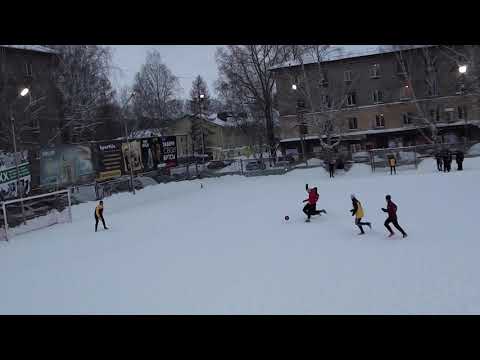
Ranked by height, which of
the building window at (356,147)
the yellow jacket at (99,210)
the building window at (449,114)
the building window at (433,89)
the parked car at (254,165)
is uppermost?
the building window at (433,89)

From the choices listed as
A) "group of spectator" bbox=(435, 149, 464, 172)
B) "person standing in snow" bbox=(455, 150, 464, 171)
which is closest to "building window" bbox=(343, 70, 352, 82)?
"group of spectator" bbox=(435, 149, 464, 172)

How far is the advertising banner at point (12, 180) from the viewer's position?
76.1 feet

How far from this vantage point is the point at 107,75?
38.1 m

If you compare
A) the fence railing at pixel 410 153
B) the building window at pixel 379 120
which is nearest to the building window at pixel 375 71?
the building window at pixel 379 120

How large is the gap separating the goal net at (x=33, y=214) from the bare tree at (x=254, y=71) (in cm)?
2912

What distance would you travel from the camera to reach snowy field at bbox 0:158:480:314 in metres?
8.55

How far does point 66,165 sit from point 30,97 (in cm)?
730

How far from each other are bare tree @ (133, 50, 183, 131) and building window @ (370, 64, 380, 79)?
975 inches

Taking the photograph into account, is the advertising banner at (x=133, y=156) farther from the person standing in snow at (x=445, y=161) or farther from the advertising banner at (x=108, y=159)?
the person standing in snow at (x=445, y=161)
